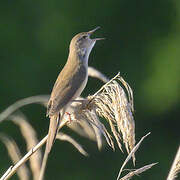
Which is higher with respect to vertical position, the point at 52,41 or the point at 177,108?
the point at 52,41

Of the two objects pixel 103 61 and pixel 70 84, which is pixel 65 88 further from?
pixel 103 61

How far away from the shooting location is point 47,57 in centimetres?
839

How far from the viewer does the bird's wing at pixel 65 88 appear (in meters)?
3.86

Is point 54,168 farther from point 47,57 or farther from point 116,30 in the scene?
point 116,30

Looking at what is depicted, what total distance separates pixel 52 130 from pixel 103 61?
539cm

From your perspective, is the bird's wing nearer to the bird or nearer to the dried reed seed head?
the bird

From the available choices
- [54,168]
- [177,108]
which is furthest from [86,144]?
[177,108]

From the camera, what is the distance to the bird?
369 centimetres

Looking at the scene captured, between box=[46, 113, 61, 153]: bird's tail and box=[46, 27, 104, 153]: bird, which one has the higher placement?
box=[46, 27, 104, 153]: bird

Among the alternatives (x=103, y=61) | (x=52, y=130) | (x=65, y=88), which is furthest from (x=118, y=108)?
(x=103, y=61)

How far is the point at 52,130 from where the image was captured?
3.29 metres

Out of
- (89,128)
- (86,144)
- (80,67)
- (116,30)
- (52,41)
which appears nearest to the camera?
(89,128)

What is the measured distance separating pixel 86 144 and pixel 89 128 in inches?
192

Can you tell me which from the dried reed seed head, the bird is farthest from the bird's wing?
the dried reed seed head
